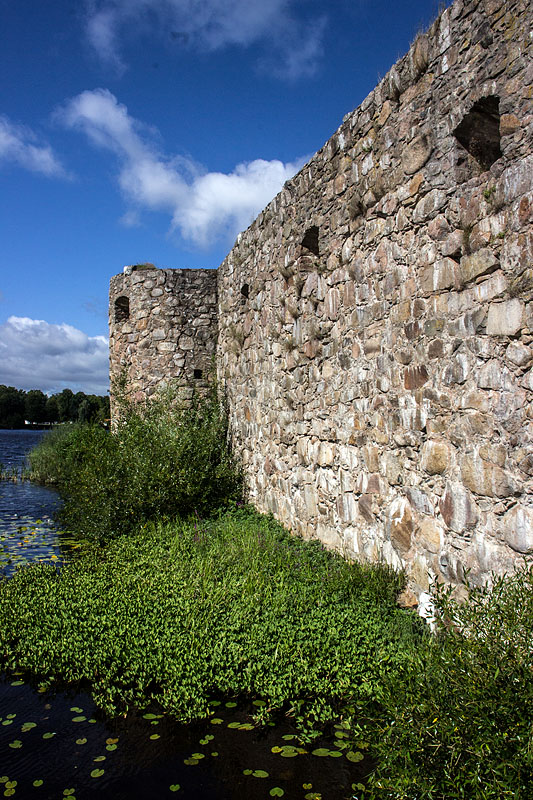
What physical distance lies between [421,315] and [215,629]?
2673mm

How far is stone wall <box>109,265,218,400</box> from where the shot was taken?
10.8m

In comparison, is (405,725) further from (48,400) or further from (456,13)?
(48,400)

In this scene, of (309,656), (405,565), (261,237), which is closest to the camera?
(309,656)

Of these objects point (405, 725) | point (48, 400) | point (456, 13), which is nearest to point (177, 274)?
point (456, 13)

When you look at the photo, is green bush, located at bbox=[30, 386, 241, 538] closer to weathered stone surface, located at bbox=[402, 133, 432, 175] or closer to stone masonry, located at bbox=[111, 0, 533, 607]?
stone masonry, located at bbox=[111, 0, 533, 607]

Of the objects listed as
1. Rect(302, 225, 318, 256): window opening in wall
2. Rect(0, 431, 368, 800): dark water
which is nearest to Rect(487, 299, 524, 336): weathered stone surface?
Rect(0, 431, 368, 800): dark water

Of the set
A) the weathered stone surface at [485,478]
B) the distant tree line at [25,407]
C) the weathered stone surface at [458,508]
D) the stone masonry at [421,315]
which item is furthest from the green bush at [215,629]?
the distant tree line at [25,407]

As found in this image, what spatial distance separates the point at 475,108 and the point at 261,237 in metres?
4.57

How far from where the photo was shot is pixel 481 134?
399 cm

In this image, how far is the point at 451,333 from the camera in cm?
401

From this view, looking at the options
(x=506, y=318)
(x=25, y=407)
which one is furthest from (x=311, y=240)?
(x=25, y=407)

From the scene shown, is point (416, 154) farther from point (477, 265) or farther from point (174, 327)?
point (174, 327)

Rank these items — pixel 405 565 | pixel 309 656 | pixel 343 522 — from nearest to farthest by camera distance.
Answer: pixel 309 656, pixel 405 565, pixel 343 522

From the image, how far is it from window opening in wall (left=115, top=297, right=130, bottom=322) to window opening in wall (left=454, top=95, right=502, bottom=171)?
8.78 metres
